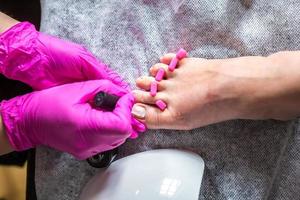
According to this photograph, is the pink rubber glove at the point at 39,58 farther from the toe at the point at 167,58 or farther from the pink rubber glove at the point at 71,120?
the toe at the point at 167,58

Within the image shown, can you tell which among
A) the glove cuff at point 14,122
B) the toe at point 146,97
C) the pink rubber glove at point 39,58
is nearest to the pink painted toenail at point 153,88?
the toe at point 146,97

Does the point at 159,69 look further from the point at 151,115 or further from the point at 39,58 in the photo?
the point at 39,58

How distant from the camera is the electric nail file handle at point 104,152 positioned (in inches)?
33.9

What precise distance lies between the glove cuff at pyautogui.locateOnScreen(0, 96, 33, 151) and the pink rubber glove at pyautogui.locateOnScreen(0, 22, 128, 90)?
0.06m

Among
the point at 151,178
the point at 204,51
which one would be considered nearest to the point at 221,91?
the point at 204,51

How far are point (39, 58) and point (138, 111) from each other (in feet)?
0.77

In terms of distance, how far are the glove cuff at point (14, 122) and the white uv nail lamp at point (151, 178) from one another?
17 centimetres

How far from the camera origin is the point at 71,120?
0.84 meters

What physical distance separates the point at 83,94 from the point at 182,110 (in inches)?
8.2

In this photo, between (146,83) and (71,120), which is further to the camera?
(146,83)

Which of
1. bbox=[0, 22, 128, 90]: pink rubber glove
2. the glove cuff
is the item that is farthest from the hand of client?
the glove cuff

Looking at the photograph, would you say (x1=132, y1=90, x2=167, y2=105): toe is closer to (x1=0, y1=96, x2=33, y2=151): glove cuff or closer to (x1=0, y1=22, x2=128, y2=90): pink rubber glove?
(x1=0, y1=22, x2=128, y2=90): pink rubber glove

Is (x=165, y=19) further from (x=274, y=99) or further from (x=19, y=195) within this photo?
(x=19, y=195)

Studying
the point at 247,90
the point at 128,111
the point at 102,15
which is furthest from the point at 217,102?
the point at 102,15
